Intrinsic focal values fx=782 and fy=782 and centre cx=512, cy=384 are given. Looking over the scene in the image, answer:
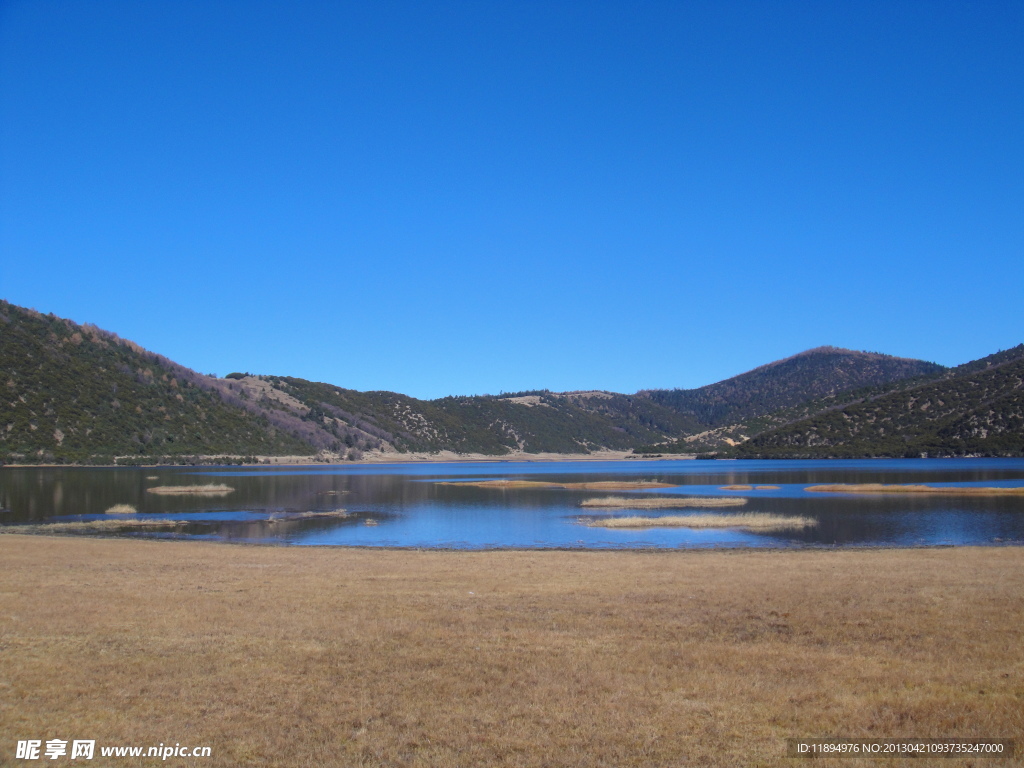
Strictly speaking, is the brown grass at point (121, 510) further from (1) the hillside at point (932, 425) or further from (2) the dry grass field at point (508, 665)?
(1) the hillside at point (932, 425)

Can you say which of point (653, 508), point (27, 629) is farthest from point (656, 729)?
point (653, 508)

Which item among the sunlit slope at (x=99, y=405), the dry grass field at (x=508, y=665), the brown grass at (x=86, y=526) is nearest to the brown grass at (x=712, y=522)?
the dry grass field at (x=508, y=665)

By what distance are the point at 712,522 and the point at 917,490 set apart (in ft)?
120

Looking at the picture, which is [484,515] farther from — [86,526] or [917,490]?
[917,490]

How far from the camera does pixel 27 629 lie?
14344 mm

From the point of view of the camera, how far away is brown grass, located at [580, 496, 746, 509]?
58237mm

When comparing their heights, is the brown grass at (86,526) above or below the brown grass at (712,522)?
above

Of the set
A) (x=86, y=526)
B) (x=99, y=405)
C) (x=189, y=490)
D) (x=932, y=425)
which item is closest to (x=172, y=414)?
(x=99, y=405)

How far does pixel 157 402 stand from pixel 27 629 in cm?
15758

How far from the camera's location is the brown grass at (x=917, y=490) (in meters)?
65.8

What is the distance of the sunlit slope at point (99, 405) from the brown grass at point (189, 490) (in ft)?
183

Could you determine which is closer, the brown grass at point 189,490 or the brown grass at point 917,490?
the brown grass at point 917,490

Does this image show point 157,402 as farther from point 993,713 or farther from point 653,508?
point 993,713

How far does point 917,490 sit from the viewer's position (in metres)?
71.1
